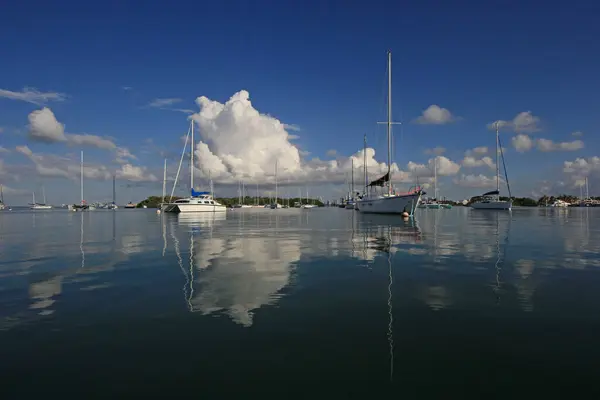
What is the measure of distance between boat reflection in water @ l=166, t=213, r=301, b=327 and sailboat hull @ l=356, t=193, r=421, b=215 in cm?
3892

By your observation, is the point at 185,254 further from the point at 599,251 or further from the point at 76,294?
the point at 599,251

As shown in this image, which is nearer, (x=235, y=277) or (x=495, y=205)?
(x=235, y=277)

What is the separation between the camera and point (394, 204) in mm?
62031

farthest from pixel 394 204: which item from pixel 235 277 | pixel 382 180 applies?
pixel 235 277

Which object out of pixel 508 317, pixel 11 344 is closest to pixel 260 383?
pixel 11 344

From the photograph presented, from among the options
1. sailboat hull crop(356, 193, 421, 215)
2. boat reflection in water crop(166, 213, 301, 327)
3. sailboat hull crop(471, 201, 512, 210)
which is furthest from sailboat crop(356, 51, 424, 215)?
sailboat hull crop(471, 201, 512, 210)

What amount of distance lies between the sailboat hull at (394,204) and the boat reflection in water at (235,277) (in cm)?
3892

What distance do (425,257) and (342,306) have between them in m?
9.47

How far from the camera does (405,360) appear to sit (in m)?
6.09

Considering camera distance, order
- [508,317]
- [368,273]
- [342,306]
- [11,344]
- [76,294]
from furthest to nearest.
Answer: [368,273]
[76,294]
[342,306]
[508,317]
[11,344]

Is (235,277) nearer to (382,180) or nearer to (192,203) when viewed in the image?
(382,180)

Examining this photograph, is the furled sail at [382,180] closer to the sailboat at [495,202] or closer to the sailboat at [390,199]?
the sailboat at [390,199]

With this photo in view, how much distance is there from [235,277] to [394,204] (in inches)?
2056

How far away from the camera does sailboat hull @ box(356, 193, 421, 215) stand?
186 feet
